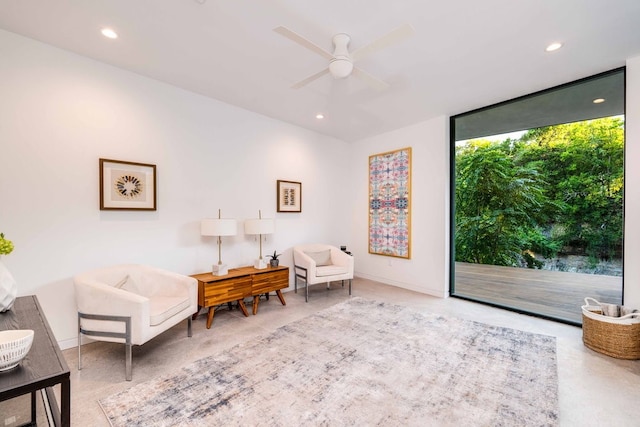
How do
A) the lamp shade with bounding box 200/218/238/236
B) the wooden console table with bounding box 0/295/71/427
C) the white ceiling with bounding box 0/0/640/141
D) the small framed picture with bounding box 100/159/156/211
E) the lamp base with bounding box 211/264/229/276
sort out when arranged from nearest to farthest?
1. the wooden console table with bounding box 0/295/71/427
2. the white ceiling with bounding box 0/0/640/141
3. the small framed picture with bounding box 100/159/156/211
4. the lamp shade with bounding box 200/218/238/236
5. the lamp base with bounding box 211/264/229/276

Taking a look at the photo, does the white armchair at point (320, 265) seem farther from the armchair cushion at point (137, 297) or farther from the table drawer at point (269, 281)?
the armchair cushion at point (137, 297)

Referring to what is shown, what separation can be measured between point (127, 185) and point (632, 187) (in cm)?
530

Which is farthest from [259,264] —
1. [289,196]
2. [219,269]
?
[289,196]

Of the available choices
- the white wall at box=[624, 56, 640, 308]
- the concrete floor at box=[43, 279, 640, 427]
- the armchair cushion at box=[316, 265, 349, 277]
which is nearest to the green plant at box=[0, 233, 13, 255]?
the concrete floor at box=[43, 279, 640, 427]

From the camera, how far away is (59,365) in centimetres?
114

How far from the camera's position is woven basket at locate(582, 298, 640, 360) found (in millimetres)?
2482

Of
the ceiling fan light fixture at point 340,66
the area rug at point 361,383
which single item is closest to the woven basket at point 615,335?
the area rug at point 361,383

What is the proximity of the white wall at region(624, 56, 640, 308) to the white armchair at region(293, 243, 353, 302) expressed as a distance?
10.2 feet

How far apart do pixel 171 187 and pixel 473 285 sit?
16.0ft

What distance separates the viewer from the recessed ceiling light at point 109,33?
93.7 inches

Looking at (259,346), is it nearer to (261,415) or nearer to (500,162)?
(261,415)

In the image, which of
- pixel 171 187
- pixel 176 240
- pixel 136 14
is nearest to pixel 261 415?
pixel 176 240

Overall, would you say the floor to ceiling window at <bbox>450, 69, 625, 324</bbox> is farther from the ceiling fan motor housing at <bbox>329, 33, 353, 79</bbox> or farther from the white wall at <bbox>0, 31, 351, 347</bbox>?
the white wall at <bbox>0, 31, 351, 347</bbox>

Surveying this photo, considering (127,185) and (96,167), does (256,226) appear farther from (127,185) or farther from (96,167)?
(96,167)
